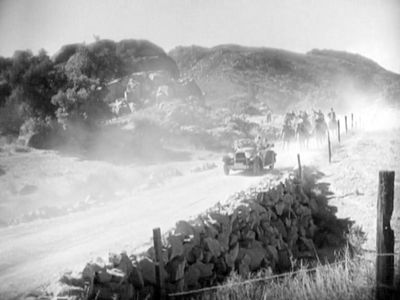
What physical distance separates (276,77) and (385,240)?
356ft

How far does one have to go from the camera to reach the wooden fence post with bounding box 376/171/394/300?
5688mm

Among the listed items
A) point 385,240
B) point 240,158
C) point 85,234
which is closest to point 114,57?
point 240,158

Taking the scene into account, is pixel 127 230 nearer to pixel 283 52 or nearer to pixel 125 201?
pixel 125 201

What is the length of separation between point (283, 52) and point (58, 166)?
108178 millimetres

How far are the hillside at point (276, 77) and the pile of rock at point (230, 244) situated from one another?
72.2 meters

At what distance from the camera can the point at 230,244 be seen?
364 inches

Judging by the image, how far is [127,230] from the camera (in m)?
9.45

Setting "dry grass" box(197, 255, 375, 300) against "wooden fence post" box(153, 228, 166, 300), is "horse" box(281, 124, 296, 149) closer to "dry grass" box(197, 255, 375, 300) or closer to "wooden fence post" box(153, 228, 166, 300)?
"dry grass" box(197, 255, 375, 300)

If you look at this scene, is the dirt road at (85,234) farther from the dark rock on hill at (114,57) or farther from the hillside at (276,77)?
the hillside at (276,77)

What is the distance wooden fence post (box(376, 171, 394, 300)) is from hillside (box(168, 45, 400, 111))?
78634 millimetres

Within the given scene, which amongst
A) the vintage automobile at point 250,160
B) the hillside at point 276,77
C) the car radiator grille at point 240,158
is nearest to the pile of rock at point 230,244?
the vintage automobile at point 250,160

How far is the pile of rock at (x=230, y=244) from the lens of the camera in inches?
247

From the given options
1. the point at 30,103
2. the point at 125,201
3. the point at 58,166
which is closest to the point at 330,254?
the point at 125,201

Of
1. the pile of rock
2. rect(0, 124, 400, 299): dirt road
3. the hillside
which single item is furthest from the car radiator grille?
the hillside
